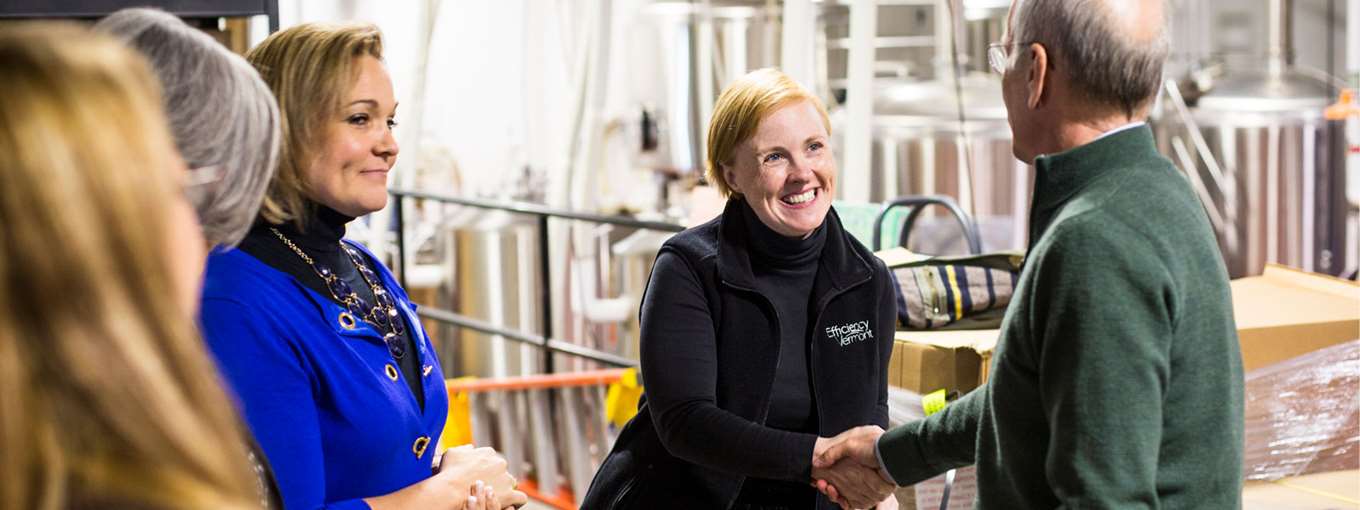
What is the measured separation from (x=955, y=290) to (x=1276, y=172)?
369 centimetres

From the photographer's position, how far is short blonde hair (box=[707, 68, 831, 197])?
2.32 m

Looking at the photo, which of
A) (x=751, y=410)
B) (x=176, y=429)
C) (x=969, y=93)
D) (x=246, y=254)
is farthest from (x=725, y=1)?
(x=176, y=429)

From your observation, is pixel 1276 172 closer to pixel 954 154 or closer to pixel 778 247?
pixel 954 154

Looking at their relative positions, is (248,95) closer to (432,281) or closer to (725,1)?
(725,1)

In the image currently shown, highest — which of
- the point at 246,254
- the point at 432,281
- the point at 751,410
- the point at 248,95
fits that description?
the point at 248,95

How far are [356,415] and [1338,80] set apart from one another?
5464 mm

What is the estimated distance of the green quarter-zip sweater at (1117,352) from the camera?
1.45m

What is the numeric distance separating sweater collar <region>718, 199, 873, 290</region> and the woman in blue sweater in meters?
0.50

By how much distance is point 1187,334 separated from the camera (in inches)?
58.7

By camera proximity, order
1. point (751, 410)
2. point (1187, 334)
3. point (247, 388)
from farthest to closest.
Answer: point (751, 410)
point (247, 388)
point (1187, 334)

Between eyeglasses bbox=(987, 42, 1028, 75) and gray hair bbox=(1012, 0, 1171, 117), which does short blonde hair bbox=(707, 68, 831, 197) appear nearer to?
eyeglasses bbox=(987, 42, 1028, 75)

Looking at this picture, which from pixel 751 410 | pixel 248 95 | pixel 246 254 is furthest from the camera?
pixel 751 410

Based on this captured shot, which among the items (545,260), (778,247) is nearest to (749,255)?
(778,247)

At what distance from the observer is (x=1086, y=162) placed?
61.6 inches
